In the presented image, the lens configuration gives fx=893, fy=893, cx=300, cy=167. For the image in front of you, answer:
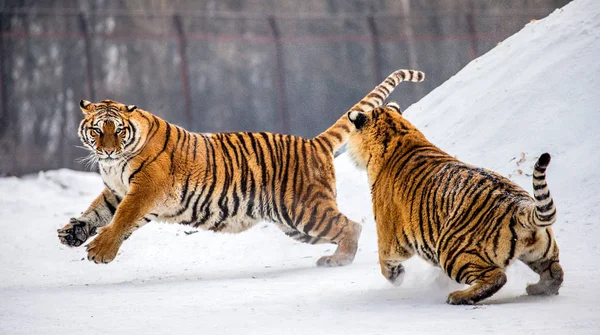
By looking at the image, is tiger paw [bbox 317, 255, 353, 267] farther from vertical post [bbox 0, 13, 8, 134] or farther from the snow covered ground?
vertical post [bbox 0, 13, 8, 134]

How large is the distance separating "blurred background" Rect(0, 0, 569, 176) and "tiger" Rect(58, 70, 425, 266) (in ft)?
20.4

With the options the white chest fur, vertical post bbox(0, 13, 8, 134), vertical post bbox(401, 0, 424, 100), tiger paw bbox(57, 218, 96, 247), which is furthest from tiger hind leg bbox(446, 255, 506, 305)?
vertical post bbox(401, 0, 424, 100)

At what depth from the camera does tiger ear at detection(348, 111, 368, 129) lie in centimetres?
552

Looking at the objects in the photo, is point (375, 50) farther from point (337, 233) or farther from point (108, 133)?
point (108, 133)

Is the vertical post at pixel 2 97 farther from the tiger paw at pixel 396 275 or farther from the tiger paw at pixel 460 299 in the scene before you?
the tiger paw at pixel 460 299

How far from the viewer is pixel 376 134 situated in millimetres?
5445

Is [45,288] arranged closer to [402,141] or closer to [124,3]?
[402,141]

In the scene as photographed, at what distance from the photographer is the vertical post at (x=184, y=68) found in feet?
43.2

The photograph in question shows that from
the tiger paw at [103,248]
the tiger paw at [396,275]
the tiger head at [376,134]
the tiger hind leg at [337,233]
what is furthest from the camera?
the tiger hind leg at [337,233]

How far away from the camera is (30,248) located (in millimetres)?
8336

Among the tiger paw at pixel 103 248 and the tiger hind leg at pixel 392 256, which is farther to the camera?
the tiger paw at pixel 103 248

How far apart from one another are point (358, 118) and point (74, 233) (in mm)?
2269

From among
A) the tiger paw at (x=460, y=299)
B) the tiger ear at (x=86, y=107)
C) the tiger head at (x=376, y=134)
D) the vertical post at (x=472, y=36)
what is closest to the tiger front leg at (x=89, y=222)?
the tiger ear at (x=86, y=107)

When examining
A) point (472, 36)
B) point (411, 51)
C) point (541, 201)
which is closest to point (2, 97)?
point (411, 51)
